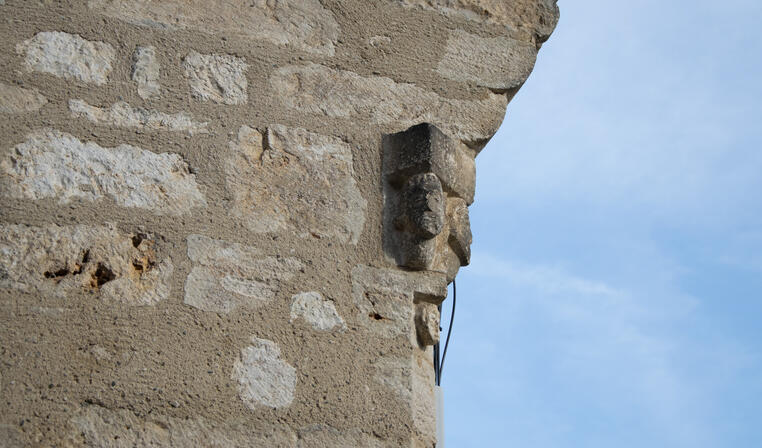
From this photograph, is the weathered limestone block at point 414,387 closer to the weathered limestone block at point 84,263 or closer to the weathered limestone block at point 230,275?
the weathered limestone block at point 230,275

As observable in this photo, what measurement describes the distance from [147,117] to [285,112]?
350mm

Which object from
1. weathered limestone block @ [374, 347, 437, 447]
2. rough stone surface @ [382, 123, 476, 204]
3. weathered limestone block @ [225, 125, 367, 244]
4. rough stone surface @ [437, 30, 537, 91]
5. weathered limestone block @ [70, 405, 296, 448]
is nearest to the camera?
weathered limestone block @ [70, 405, 296, 448]

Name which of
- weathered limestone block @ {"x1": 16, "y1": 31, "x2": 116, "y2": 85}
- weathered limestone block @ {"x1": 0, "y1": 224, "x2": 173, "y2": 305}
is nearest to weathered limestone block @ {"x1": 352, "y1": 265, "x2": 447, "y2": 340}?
weathered limestone block @ {"x1": 0, "y1": 224, "x2": 173, "y2": 305}

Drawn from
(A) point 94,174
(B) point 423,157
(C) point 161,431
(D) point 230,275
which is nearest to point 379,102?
(B) point 423,157

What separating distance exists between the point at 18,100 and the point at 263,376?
88 centimetres

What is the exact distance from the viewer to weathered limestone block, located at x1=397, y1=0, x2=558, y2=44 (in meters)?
2.74

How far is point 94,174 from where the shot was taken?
218cm

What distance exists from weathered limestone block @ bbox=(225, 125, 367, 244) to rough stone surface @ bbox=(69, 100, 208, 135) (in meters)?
0.12

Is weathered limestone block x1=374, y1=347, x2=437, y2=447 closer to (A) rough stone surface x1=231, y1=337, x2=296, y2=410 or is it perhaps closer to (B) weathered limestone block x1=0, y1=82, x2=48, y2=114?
(A) rough stone surface x1=231, y1=337, x2=296, y2=410

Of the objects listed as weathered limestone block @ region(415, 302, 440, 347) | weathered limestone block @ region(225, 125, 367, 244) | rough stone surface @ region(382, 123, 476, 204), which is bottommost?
weathered limestone block @ region(415, 302, 440, 347)

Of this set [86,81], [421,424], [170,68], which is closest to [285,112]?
[170,68]

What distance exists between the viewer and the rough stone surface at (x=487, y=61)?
2654 millimetres

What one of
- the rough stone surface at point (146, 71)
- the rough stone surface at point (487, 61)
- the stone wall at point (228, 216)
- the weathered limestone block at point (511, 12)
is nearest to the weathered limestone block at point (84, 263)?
the stone wall at point (228, 216)

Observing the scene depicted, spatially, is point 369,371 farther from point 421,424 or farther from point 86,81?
point 86,81
